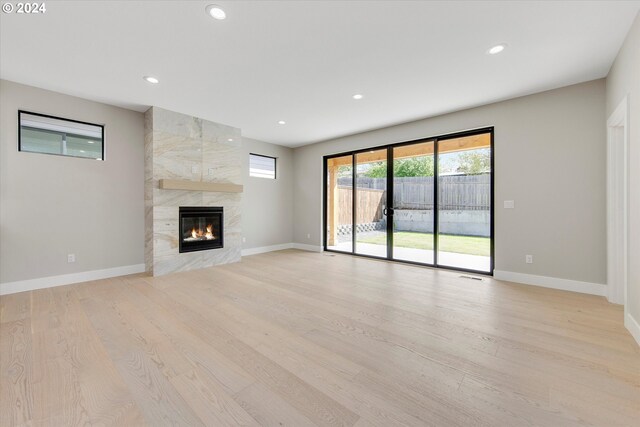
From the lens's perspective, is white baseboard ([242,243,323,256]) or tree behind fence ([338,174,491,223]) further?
white baseboard ([242,243,323,256])

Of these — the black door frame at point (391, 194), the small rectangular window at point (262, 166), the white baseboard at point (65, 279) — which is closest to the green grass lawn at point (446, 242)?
the black door frame at point (391, 194)

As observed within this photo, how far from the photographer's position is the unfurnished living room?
162 cm

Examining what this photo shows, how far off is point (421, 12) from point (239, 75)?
82.7 inches

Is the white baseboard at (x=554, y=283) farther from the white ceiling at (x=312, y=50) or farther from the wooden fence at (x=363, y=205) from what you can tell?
the white ceiling at (x=312, y=50)

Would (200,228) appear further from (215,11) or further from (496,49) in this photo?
(496,49)

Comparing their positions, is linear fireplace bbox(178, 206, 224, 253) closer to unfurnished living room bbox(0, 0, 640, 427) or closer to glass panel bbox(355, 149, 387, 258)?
unfurnished living room bbox(0, 0, 640, 427)

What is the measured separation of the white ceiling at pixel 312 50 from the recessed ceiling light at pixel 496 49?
82 mm

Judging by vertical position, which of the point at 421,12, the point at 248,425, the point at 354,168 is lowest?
the point at 248,425

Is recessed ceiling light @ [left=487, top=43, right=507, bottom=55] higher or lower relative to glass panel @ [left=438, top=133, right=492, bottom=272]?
higher

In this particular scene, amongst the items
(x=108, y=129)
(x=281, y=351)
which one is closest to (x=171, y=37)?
(x=108, y=129)

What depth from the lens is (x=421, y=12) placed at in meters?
2.12

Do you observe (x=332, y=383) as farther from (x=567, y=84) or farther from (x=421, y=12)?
(x=567, y=84)

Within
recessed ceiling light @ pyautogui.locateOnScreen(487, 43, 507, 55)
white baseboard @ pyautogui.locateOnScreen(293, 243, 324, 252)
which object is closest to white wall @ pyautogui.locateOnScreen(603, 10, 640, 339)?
recessed ceiling light @ pyautogui.locateOnScreen(487, 43, 507, 55)

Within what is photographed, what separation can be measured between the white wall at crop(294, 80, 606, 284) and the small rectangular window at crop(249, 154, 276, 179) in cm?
417
